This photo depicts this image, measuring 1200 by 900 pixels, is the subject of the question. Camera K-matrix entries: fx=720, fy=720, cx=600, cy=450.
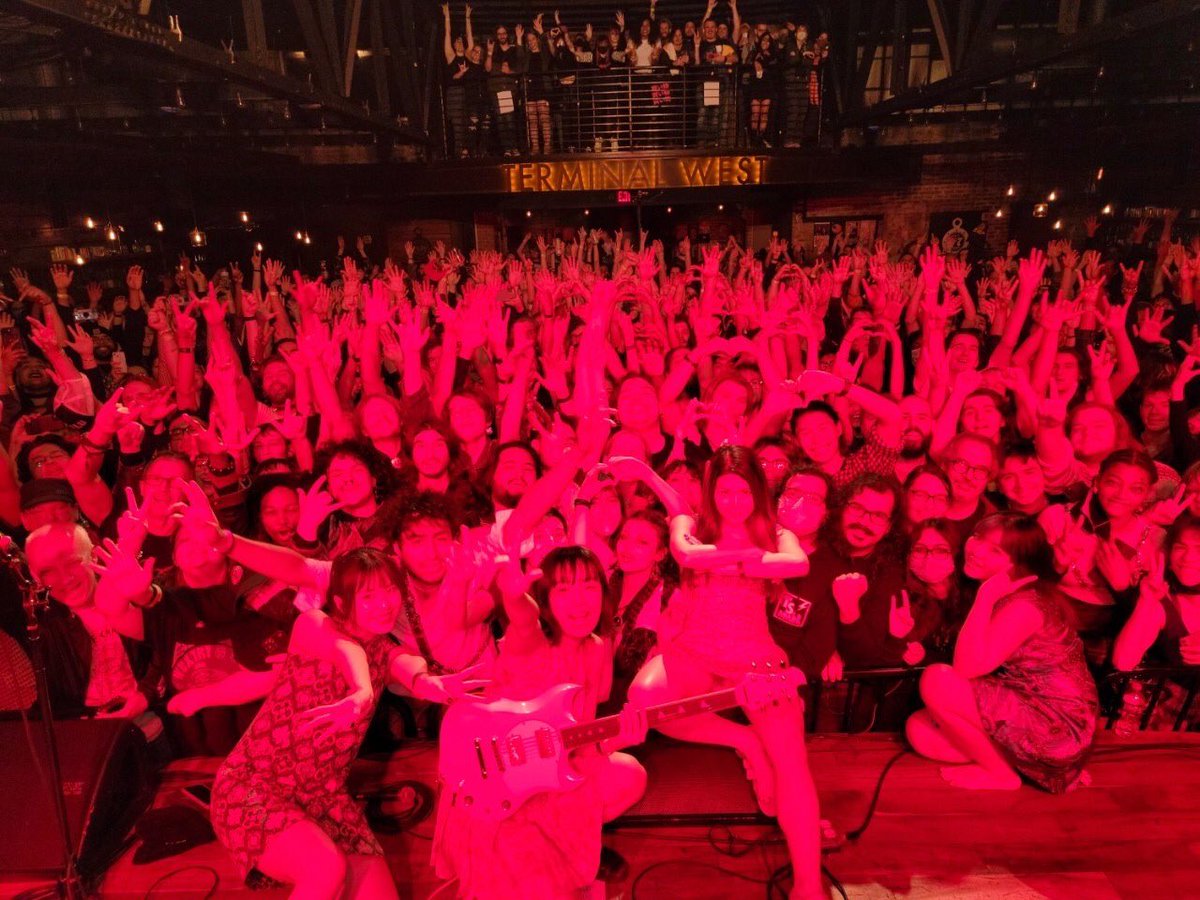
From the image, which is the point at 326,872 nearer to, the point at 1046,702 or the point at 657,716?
the point at 657,716

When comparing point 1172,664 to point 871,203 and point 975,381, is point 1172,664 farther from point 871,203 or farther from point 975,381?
point 871,203

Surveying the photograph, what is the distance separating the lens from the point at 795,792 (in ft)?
Answer: 6.33

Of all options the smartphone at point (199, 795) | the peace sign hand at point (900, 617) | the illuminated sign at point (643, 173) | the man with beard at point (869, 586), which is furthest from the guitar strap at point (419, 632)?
the illuminated sign at point (643, 173)

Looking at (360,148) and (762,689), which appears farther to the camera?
(360,148)

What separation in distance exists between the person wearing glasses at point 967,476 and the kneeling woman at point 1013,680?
0.63 metres

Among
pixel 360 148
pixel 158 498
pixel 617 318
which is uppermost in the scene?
pixel 360 148

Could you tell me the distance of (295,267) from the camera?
854 centimetres

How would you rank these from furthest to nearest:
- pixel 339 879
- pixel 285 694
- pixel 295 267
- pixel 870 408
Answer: pixel 295 267 → pixel 870 408 → pixel 285 694 → pixel 339 879

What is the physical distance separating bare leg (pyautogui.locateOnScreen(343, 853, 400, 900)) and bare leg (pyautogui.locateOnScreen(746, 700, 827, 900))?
1045mm

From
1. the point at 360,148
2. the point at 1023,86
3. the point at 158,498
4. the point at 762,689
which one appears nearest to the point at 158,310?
the point at 158,498

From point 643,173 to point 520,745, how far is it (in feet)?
29.4

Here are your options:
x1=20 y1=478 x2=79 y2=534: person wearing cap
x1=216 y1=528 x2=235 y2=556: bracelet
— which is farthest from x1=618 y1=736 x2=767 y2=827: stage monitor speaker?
x1=20 y1=478 x2=79 y2=534: person wearing cap

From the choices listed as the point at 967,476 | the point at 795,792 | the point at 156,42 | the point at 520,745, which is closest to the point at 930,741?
the point at 795,792

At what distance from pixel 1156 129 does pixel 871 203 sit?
12.8 feet
